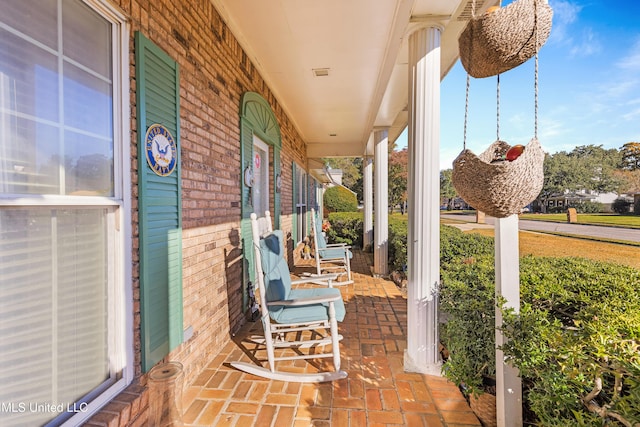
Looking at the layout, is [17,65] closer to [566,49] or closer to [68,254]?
[68,254]

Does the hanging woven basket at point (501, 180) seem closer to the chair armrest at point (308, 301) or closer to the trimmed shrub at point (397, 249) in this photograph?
the chair armrest at point (308, 301)

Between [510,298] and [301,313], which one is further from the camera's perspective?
[301,313]

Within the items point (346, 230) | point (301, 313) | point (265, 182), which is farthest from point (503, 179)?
point (346, 230)

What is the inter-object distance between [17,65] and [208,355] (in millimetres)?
2145

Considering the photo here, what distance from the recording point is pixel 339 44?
10.0 feet

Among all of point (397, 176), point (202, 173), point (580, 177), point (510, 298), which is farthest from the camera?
point (580, 177)

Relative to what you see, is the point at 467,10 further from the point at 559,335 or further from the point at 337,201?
the point at 337,201

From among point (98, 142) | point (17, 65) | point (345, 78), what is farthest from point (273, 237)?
point (345, 78)

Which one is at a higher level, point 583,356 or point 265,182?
point 265,182

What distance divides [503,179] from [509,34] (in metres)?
0.57

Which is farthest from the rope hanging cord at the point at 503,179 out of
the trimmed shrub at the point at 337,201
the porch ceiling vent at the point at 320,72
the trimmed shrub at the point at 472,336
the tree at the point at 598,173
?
the tree at the point at 598,173

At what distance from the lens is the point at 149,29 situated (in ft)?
5.36

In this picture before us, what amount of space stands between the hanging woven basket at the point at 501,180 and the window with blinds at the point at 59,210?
5.36ft

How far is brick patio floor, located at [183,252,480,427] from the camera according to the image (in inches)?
68.9
